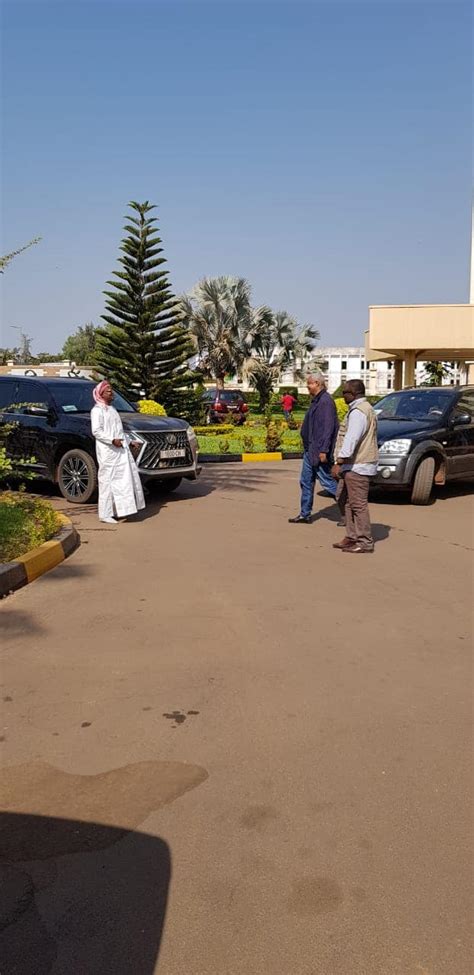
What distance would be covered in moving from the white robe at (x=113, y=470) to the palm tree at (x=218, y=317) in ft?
108

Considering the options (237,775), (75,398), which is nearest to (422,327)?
(75,398)

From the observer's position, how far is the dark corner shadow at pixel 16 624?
199 inches

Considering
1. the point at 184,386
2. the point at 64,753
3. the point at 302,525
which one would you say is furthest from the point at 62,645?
the point at 184,386

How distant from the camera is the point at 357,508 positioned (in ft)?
25.1

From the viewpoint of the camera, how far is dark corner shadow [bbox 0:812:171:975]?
2.22m

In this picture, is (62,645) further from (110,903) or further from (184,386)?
(184,386)

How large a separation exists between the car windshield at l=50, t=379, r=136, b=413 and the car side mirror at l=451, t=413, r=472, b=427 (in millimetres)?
4723

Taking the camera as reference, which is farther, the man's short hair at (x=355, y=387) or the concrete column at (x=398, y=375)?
the concrete column at (x=398, y=375)

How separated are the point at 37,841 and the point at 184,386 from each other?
25.4 m

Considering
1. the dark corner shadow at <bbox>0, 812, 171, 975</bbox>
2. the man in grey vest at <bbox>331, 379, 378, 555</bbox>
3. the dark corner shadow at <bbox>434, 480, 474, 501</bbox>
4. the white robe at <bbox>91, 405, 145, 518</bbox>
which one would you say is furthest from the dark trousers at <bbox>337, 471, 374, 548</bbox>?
the dark corner shadow at <bbox>0, 812, 171, 975</bbox>

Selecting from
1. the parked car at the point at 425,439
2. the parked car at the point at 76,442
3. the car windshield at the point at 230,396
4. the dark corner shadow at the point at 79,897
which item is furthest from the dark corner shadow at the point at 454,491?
the car windshield at the point at 230,396

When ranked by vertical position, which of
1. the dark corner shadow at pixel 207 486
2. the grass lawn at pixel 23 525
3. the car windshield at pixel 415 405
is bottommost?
the dark corner shadow at pixel 207 486

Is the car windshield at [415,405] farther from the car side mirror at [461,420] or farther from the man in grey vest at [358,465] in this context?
the man in grey vest at [358,465]

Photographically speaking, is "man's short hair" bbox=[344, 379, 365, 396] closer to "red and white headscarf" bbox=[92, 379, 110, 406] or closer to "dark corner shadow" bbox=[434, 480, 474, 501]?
"red and white headscarf" bbox=[92, 379, 110, 406]
